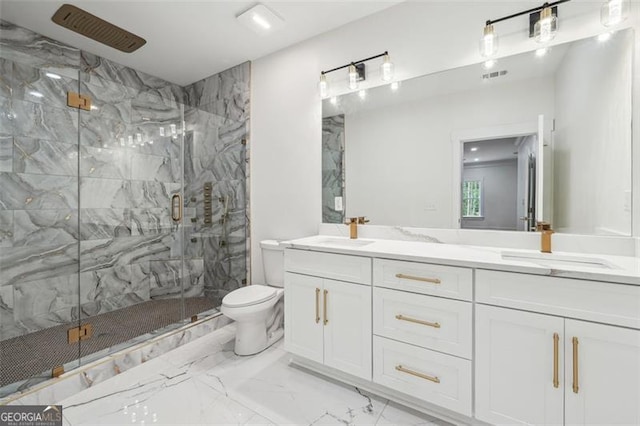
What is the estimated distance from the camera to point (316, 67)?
2.42m

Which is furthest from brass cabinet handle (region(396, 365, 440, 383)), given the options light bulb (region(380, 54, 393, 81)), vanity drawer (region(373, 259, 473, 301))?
light bulb (region(380, 54, 393, 81))

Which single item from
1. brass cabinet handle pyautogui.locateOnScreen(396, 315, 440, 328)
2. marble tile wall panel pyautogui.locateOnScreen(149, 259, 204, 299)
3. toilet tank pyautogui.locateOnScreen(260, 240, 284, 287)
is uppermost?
toilet tank pyautogui.locateOnScreen(260, 240, 284, 287)

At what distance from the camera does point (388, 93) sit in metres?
2.10

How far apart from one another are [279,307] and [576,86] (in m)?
2.50

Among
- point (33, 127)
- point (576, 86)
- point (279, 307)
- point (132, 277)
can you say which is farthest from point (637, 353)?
point (33, 127)

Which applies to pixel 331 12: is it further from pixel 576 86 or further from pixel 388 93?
pixel 576 86

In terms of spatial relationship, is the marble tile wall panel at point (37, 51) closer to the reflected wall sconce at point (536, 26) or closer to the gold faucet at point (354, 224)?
the gold faucet at point (354, 224)

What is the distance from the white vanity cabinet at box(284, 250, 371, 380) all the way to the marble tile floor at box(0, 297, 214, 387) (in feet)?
4.15

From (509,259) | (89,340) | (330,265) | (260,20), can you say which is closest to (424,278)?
(509,259)

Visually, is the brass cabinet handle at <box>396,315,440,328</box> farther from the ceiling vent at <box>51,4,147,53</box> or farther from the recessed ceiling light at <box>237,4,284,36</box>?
the ceiling vent at <box>51,4,147,53</box>

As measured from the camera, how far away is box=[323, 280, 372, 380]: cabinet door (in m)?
1.62

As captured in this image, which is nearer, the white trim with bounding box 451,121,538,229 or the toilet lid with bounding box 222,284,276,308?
the white trim with bounding box 451,121,538,229

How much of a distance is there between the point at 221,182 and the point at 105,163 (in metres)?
1.08

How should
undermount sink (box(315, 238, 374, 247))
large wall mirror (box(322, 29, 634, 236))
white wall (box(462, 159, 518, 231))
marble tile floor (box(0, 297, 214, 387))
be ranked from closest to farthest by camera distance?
large wall mirror (box(322, 29, 634, 236)) < white wall (box(462, 159, 518, 231)) < marble tile floor (box(0, 297, 214, 387)) < undermount sink (box(315, 238, 374, 247))
